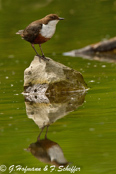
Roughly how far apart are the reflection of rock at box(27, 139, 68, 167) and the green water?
0.08 metres

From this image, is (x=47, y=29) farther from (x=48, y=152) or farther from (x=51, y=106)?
(x=48, y=152)

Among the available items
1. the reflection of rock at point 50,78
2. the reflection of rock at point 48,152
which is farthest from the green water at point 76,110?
the reflection of rock at point 50,78

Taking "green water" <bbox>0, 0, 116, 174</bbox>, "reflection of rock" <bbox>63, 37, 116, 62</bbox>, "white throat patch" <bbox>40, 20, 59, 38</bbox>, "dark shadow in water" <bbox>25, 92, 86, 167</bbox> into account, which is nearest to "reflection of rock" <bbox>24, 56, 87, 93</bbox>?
"dark shadow in water" <bbox>25, 92, 86, 167</bbox>

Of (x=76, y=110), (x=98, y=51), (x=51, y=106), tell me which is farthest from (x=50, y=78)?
(x=98, y=51)

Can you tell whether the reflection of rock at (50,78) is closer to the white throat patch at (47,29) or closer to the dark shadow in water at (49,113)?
the dark shadow in water at (49,113)

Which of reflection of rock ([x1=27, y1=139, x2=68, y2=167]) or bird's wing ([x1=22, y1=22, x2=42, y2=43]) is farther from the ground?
bird's wing ([x1=22, y1=22, x2=42, y2=43])

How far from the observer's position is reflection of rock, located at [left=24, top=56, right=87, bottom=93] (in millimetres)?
12344

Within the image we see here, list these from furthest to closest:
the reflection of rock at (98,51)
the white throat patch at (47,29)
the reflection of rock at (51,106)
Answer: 1. the reflection of rock at (98,51)
2. the white throat patch at (47,29)
3. the reflection of rock at (51,106)

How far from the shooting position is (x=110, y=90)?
12289 mm

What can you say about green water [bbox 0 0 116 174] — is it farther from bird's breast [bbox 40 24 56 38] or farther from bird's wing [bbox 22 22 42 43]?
bird's breast [bbox 40 24 56 38]

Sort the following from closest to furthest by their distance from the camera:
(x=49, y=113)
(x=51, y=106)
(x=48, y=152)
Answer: (x=48, y=152) < (x=49, y=113) < (x=51, y=106)

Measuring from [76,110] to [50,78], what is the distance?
186 cm

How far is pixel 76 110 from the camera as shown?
10.6 m

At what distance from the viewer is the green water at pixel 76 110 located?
7.82 metres
